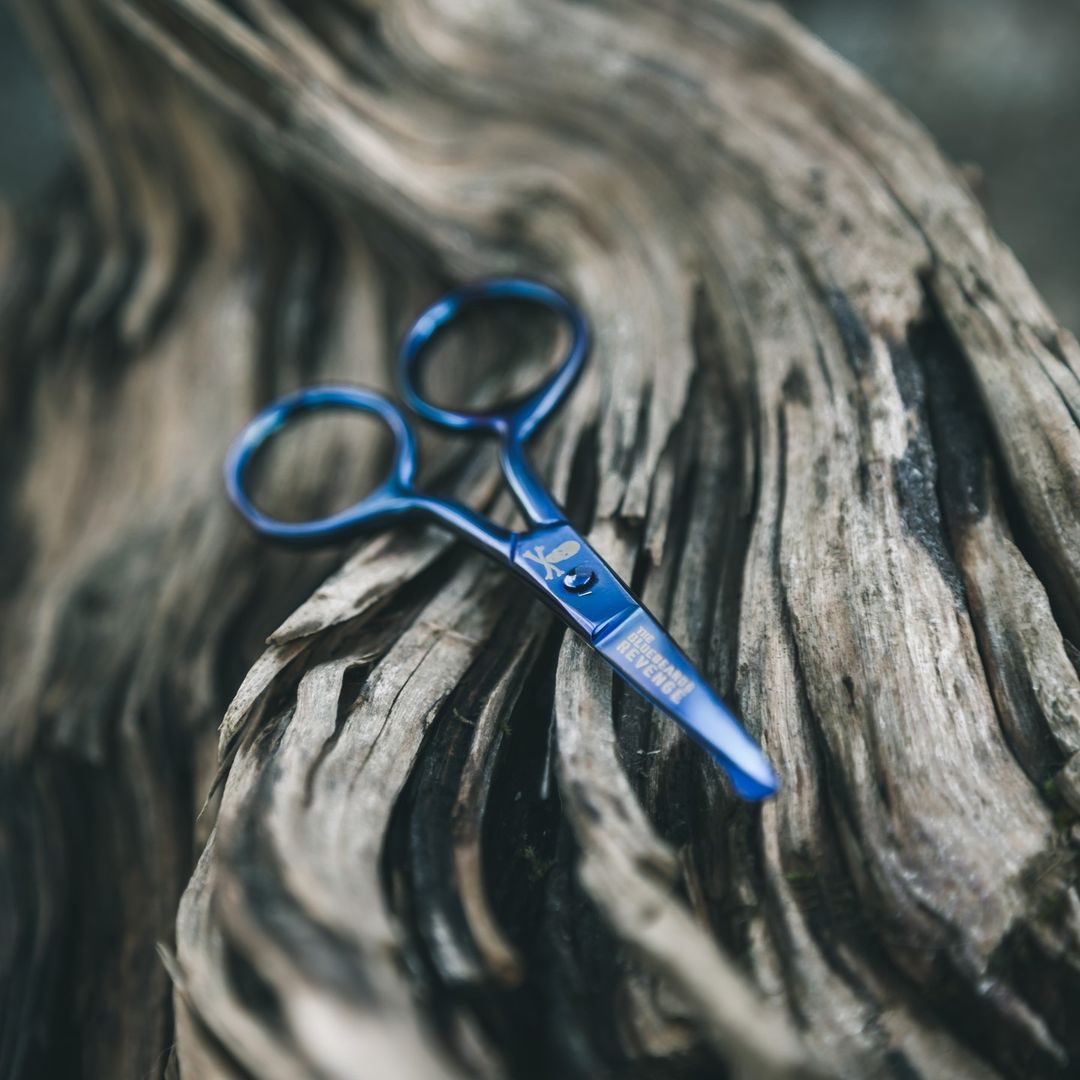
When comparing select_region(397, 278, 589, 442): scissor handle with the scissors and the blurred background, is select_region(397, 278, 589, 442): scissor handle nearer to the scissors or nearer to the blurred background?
the scissors

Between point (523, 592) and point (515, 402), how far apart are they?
41cm

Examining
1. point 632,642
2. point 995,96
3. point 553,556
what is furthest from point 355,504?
point 995,96

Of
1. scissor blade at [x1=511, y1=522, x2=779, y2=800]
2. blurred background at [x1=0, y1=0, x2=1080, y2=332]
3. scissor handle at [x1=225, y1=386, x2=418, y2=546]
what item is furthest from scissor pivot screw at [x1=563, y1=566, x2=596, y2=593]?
blurred background at [x1=0, y1=0, x2=1080, y2=332]

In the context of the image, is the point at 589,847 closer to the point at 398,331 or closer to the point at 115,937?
the point at 115,937

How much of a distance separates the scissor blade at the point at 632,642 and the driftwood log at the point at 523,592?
0.27ft

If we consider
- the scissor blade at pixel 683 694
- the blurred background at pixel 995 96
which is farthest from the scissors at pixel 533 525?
the blurred background at pixel 995 96

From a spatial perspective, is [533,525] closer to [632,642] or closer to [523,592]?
[523,592]

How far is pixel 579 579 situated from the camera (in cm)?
138

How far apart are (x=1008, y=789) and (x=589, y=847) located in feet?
1.75

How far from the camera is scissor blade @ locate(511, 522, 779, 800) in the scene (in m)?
1.14

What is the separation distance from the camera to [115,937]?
1517 millimetres

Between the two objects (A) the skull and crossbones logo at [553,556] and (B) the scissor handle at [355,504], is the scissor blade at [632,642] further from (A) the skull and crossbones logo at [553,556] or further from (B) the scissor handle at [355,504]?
(B) the scissor handle at [355,504]

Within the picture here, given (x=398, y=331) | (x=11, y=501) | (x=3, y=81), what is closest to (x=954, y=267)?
(x=398, y=331)

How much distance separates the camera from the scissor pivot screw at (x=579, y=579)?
54.1 inches
